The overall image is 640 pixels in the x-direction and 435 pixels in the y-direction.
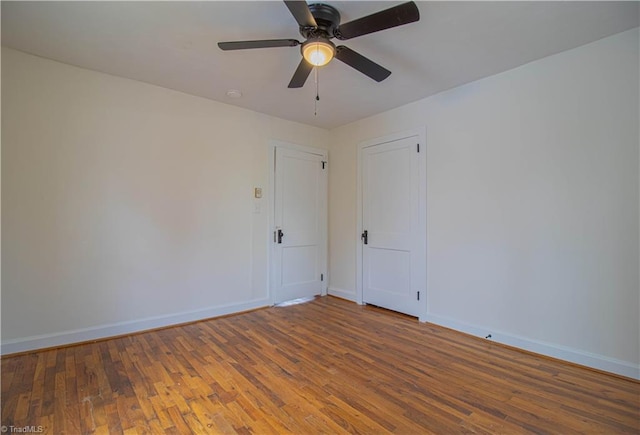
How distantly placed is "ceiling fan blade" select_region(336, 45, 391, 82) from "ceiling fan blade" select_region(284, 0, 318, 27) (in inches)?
12.4

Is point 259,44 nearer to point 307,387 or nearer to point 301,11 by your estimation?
point 301,11

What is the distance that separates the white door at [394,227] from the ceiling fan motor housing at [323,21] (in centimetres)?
197

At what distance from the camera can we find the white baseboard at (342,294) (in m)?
4.47

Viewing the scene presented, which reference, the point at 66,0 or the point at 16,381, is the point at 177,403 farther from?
the point at 66,0

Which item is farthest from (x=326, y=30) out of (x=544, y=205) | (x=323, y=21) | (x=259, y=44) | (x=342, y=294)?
(x=342, y=294)

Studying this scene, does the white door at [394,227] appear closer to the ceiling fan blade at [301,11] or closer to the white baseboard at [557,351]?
the white baseboard at [557,351]

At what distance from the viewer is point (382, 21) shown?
6.02ft

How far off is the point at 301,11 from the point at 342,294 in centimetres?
372

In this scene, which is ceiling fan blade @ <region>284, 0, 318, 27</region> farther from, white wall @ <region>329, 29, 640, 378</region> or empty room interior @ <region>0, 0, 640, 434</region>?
white wall @ <region>329, 29, 640, 378</region>

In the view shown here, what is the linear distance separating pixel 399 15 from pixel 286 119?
276 centimetres

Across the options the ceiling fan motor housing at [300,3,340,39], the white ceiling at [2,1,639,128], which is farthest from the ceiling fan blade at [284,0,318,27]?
the white ceiling at [2,1,639,128]

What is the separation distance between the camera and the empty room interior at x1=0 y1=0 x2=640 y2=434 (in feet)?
6.70

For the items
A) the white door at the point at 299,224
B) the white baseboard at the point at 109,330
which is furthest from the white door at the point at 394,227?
the white baseboard at the point at 109,330

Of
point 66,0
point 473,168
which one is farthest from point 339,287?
point 66,0
